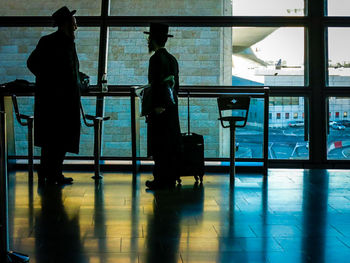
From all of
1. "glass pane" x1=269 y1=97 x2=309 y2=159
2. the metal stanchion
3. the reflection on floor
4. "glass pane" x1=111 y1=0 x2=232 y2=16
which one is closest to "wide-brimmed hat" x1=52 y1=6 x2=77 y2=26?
the reflection on floor

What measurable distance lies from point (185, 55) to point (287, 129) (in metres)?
1.52

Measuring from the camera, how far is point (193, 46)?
22.1ft

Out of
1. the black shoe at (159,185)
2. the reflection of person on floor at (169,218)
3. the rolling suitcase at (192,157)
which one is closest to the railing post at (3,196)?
the reflection of person on floor at (169,218)

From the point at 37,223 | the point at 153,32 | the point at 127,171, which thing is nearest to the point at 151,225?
the point at 37,223

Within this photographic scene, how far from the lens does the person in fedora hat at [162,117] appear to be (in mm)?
4734

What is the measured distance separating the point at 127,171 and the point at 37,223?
2601mm

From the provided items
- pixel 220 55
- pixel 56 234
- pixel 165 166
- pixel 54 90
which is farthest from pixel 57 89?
pixel 220 55

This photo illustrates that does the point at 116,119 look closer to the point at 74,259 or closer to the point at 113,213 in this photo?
the point at 113,213

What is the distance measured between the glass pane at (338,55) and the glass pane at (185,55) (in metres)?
1.23

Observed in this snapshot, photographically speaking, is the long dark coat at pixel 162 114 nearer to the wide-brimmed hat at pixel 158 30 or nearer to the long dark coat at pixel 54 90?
the wide-brimmed hat at pixel 158 30

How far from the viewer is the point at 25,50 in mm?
6754

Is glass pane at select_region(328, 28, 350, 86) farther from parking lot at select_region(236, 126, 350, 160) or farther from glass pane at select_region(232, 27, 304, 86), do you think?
parking lot at select_region(236, 126, 350, 160)

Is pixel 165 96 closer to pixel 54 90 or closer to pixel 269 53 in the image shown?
pixel 54 90

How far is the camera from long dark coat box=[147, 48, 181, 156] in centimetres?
472
